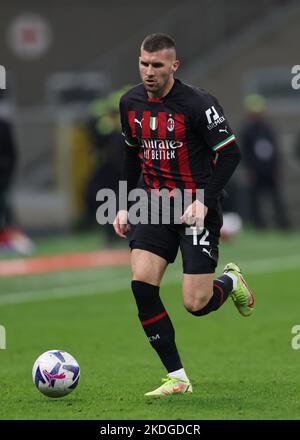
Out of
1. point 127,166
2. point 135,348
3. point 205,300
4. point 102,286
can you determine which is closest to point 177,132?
point 127,166

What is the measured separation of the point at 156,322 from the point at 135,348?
2879 millimetres

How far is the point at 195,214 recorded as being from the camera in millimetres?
8273

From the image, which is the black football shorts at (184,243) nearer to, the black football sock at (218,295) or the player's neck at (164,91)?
the black football sock at (218,295)

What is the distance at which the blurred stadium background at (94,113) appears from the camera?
15983 millimetres

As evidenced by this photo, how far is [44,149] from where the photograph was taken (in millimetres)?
27422

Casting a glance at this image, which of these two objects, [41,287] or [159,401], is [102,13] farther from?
[159,401]

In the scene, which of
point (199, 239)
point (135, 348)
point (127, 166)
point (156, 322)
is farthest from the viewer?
point (135, 348)

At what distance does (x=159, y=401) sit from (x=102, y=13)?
2753 centimetres

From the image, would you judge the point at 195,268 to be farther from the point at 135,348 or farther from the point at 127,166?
the point at 135,348

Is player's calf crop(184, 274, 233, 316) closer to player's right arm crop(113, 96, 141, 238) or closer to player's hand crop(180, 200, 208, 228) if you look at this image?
player's hand crop(180, 200, 208, 228)

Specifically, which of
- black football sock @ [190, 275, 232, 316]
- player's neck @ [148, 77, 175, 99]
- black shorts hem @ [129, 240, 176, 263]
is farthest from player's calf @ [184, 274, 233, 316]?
player's neck @ [148, 77, 175, 99]

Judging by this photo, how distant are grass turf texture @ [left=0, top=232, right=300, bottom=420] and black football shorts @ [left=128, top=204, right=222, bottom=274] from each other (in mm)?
885

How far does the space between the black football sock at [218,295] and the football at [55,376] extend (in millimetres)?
977

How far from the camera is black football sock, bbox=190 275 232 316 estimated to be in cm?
870
